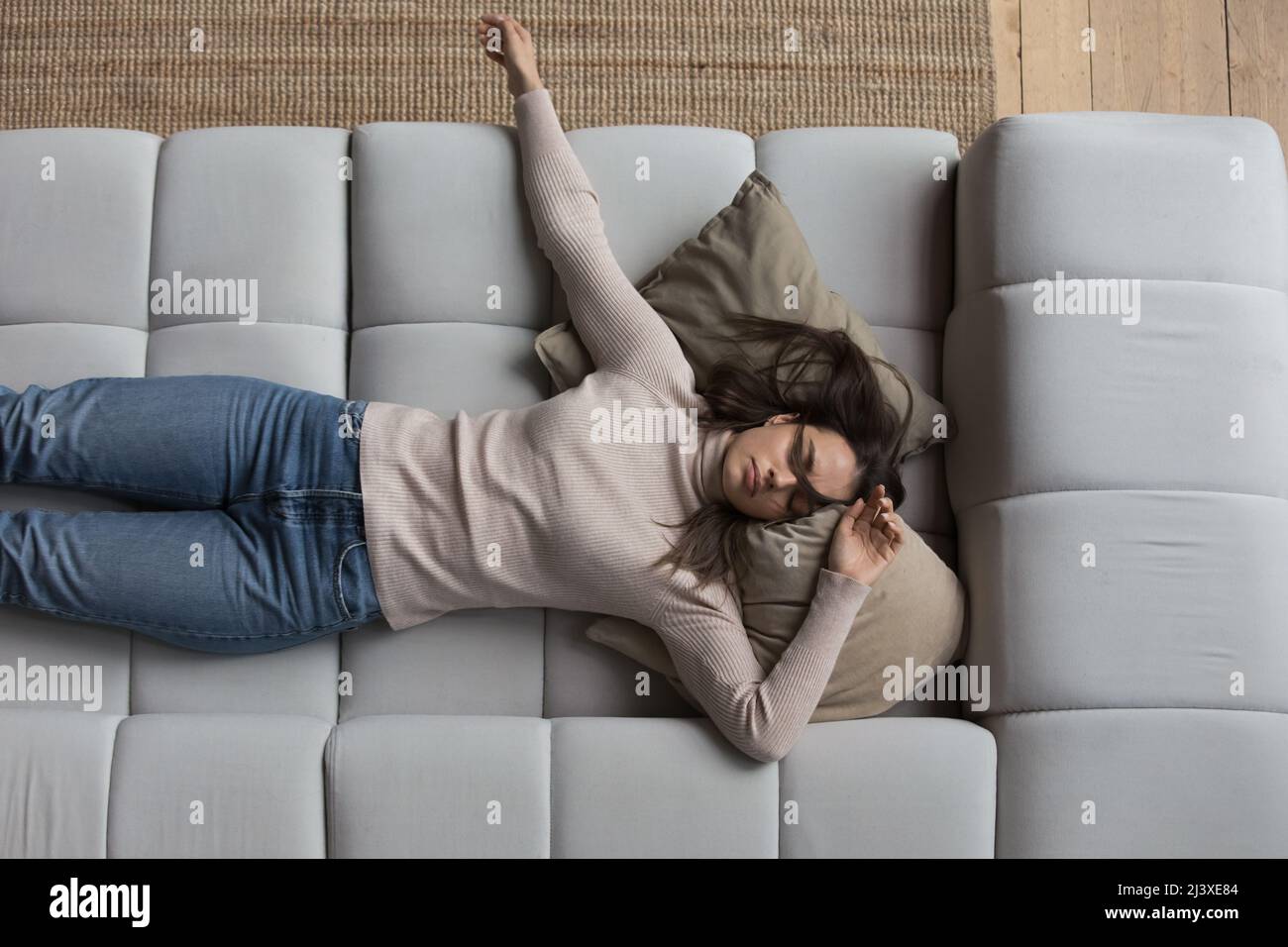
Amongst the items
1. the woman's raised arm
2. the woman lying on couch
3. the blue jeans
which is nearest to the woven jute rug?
the woman's raised arm

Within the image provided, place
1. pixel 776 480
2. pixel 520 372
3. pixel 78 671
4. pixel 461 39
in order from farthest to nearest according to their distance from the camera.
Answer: pixel 461 39 → pixel 520 372 → pixel 78 671 → pixel 776 480

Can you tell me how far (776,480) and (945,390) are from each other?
38cm

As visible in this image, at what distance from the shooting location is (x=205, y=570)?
4.58ft

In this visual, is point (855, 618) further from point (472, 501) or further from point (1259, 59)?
point (1259, 59)

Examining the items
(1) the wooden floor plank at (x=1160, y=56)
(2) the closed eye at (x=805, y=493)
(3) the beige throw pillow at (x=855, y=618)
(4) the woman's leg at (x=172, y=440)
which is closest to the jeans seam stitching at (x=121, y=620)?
(4) the woman's leg at (x=172, y=440)

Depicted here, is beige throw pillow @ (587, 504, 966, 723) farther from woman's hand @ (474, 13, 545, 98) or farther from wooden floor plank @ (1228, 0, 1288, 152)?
wooden floor plank @ (1228, 0, 1288, 152)

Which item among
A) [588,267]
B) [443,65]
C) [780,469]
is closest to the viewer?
[780,469]

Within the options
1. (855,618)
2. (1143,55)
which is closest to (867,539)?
(855,618)

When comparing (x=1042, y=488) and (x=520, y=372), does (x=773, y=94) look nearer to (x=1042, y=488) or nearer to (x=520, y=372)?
(x=520, y=372)

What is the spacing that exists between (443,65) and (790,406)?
104 cm

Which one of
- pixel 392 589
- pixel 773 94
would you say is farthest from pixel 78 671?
pixel 773 94

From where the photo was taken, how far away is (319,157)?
1.58 meters

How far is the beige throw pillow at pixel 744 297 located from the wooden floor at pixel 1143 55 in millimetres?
843

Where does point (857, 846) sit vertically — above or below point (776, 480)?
below
